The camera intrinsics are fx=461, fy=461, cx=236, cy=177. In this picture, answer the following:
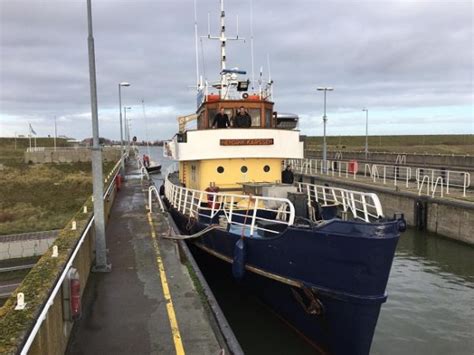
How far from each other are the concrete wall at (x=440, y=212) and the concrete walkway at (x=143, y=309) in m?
11.8

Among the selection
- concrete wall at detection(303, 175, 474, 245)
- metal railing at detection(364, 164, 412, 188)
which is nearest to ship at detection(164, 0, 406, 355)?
concrete wall at detection(303, 175, 474, 245)

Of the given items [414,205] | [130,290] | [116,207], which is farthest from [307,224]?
[414,205]

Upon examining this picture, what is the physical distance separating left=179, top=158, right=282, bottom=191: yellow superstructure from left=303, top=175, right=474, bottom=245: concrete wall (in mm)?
8134

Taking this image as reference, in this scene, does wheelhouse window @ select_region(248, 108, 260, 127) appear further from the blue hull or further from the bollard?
the bollard

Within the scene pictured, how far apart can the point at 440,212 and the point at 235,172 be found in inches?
400

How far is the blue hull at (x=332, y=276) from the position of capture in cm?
720

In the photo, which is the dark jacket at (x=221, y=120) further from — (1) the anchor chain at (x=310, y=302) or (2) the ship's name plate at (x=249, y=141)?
(1) the anchor chain at (x=310, y=302)

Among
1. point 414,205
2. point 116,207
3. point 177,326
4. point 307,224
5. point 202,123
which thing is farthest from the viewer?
point 414,205

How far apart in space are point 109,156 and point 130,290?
73.8m

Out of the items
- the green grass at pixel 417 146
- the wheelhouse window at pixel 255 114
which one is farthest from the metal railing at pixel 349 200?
the green grass at pixel 417 146

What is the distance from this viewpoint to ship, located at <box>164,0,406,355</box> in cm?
733

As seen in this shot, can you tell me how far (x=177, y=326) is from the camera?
6.72 metres

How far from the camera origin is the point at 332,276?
7543 millimetres

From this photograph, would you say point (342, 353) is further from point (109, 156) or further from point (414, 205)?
point (109, 156)
